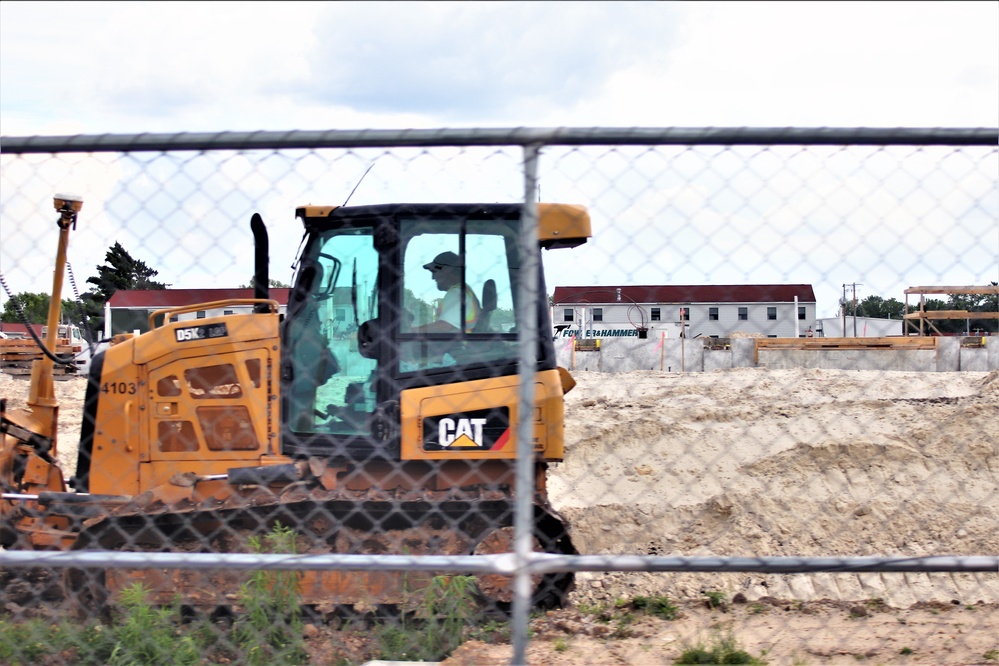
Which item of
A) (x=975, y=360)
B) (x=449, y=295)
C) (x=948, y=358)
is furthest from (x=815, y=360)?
(x=449, y=295)

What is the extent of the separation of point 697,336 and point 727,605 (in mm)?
3104

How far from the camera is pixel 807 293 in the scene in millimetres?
2408

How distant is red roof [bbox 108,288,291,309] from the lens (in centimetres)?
450

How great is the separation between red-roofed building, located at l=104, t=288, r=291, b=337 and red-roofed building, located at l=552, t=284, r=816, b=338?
2238 millimetres

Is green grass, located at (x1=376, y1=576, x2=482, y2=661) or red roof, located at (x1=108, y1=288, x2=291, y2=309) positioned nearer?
green grass, located at (x1=376, y1=576, x2=482, y2=661)

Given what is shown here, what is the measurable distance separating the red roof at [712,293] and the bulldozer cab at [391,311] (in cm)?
198

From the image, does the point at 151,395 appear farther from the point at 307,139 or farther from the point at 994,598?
the point at 994,598

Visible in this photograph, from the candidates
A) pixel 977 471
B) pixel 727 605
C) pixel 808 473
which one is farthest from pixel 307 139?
pixel 977 471

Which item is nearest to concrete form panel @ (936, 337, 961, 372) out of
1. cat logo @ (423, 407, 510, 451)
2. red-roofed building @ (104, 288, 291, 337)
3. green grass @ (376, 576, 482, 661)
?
cat logo @ (423, 407, 510, 451)

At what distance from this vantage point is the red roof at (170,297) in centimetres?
450

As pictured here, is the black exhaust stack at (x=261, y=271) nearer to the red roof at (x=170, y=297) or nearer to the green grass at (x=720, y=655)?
the red roof at (x=170, y=297)

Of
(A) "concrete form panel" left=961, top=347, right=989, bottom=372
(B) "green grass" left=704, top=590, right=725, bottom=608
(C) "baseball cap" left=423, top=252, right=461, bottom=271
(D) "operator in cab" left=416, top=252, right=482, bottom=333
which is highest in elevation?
(C) "baseball cap" left=423, top=252, right=461, bottom=271

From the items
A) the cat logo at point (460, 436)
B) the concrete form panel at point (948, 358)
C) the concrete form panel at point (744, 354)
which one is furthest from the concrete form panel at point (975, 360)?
the cat logo at point (460, 436)

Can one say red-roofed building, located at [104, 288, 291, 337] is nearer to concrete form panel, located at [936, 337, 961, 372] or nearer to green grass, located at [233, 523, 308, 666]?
green grass, located at [233, 523, 308, 666]
